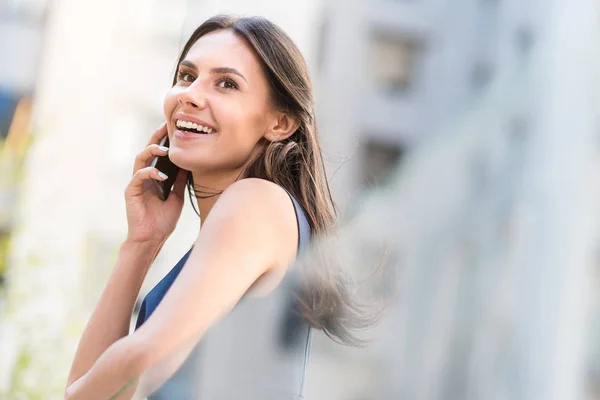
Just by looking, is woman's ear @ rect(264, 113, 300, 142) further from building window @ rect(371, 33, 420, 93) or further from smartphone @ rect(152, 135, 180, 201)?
building window @ rect(371, 33, 420, 93)

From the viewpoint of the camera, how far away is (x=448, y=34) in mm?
6582

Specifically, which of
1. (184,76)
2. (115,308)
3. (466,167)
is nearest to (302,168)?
(184,76)

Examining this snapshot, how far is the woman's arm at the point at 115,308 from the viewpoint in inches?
38.9

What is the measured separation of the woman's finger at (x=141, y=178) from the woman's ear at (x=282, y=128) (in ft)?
0.46

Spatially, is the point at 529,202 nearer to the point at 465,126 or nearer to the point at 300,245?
the point at 465,126

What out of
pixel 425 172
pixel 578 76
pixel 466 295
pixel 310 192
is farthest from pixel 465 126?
pixel 310 192

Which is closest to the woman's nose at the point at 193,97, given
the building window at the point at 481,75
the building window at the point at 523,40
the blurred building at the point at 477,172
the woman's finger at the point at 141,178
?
the woman's finger at the point at 141,178

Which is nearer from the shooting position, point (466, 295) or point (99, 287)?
point (99, 287)

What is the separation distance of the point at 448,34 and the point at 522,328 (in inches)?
98.4

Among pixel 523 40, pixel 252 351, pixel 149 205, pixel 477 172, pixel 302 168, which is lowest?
pixel 477 172

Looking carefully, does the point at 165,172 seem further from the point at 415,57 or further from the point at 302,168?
the point at 415,57

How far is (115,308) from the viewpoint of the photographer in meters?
1.01

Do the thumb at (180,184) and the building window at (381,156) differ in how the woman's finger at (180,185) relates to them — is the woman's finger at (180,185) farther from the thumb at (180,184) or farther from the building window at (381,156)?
the building window at (381,156)

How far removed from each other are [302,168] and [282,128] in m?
0.06
